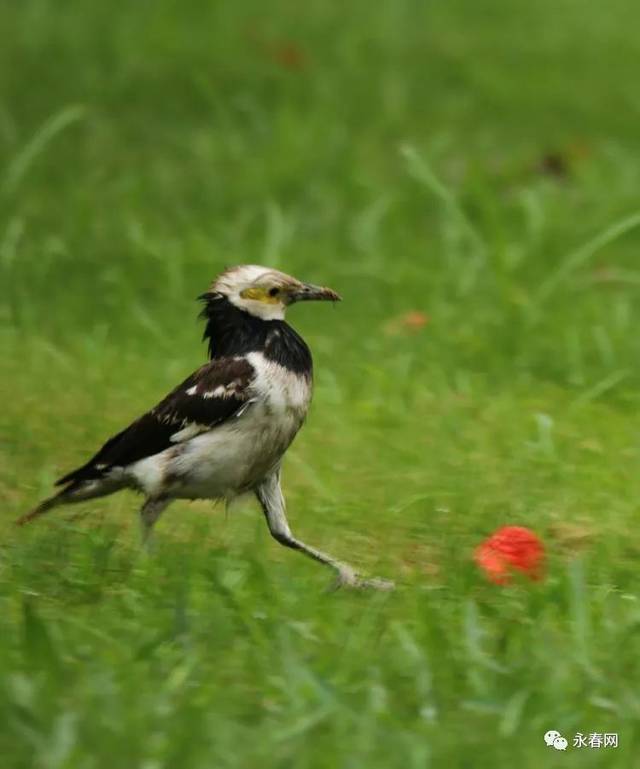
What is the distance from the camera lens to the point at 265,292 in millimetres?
5672

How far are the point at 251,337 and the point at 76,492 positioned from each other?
0.72m

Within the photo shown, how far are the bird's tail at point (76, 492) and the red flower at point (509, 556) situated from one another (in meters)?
1.14

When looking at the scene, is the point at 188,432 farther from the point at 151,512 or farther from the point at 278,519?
the point at 278,519

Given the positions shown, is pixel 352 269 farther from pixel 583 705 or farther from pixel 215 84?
pixel 583 705

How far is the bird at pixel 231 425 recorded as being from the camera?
5414 mm

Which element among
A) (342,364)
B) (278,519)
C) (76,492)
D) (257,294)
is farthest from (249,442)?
(342,364)

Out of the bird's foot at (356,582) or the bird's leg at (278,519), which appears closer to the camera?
the bird's foot at (356,582)

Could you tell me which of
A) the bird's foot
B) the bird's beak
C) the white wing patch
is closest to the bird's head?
the bird's beak

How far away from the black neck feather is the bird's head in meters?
0.02

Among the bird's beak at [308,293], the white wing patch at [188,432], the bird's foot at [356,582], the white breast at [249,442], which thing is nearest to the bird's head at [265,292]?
the bird's beak at [308,293]

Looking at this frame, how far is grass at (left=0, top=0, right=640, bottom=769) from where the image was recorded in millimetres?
4348

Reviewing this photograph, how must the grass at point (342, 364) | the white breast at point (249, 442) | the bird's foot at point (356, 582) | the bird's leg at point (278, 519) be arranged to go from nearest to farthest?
the grass at point (342, 364), the bird's foot at point (356, 582), the white breast at point (249, 442), the bird's leg at point (278, 519)

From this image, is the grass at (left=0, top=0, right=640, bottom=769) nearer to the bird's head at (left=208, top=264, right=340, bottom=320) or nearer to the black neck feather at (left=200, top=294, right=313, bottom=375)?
the black neck feather at (left=200, top=294, right=313, bottom=375)

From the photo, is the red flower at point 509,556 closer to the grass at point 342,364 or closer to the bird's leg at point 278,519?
the grass at point 342,364
